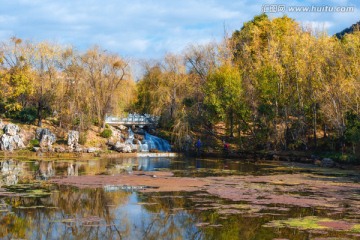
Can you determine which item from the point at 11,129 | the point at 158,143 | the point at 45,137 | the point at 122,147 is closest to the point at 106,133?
the point at 122,147

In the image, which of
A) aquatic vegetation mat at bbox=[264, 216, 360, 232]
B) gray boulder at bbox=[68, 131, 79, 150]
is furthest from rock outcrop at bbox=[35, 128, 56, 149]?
aquatic vegetation mat at bbox=[264, 216, 360, 232]

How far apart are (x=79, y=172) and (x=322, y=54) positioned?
30002 millimetres

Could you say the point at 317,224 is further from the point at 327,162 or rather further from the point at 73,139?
the point at 73,139

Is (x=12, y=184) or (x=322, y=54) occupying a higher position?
(x=322, y=54)

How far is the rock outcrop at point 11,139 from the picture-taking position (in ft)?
161

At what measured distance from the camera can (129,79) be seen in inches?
2463

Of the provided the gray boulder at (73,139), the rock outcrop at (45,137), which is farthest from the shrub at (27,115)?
the gray boulder at (73,139)

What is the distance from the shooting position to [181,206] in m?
22.0

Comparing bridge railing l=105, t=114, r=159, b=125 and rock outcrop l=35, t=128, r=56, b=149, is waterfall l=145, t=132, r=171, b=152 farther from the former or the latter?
rock outcrop l=35, t=128, r=56, b=149

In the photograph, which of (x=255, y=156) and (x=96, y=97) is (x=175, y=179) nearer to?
(x=255, y=156)

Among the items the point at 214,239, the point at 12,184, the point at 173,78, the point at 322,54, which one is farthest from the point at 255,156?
the point at 214,239

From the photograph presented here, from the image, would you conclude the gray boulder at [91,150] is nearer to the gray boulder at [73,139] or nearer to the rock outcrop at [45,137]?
the gray boulder at [73,139]

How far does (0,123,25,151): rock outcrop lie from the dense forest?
4096mm

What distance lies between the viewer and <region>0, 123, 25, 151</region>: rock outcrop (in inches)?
1937
